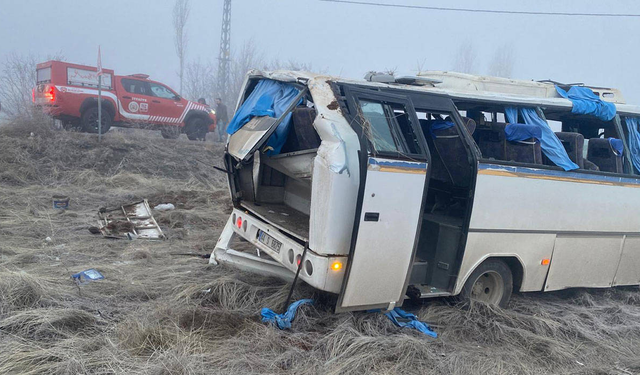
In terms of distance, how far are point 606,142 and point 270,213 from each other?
3951 millimetres

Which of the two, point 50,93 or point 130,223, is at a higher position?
point 50,93

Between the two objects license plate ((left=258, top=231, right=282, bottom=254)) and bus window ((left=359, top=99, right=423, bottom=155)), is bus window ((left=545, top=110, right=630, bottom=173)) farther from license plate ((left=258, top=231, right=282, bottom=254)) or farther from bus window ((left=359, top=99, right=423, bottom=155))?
license plate ((left=258, top=231, right=282, bottom=254))

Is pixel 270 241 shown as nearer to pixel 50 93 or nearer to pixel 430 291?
pixel 430 291

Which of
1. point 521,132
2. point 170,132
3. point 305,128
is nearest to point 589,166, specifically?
point 521,132

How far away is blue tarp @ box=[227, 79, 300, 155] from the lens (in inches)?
206

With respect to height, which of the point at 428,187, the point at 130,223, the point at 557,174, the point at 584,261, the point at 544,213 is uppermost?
the point at 557,174

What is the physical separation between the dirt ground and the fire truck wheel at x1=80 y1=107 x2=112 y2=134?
754 cm

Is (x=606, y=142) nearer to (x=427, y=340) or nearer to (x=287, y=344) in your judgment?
(x=427, y=340)

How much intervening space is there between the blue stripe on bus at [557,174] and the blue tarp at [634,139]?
Result: 1.31ft

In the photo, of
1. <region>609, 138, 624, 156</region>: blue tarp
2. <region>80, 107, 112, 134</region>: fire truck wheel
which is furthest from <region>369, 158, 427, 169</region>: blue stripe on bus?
<region>80, 107, 112, 134</region>: fire truck wheel

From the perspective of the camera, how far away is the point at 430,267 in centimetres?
525

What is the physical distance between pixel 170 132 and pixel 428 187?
1306 centimetres

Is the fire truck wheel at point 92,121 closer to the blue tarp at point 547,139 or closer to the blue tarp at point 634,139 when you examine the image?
the blue tarp at point 547,139

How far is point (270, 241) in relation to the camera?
5.17 m
